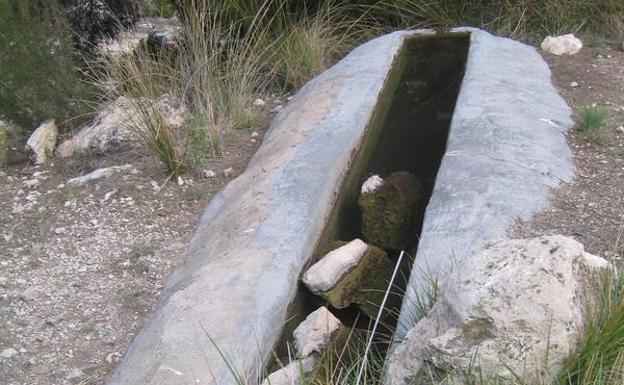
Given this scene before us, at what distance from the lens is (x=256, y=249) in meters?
3.35

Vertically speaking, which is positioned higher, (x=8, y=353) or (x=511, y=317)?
(x=511, y=317)

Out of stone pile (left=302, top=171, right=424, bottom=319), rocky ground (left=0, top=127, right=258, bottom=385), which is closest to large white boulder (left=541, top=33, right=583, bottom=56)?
stone pile (left=302, top=171, right=424, bottom=319)

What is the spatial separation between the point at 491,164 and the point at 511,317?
1.68 metres

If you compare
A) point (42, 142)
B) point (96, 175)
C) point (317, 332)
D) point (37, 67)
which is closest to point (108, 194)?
point (96, 175)

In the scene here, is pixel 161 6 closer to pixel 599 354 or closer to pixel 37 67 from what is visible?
pixel 37 67

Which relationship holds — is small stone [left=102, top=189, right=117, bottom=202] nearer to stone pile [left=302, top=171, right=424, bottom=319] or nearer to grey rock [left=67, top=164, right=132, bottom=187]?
grey rock [left=67, top=164, right=132, bottom=187]

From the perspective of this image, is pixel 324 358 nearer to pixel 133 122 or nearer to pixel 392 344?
pixel 392 344

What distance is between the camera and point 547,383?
2111 millimetres

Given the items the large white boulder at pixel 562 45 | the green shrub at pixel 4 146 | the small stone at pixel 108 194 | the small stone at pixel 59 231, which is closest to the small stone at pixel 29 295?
the small stone at pixel 59 231

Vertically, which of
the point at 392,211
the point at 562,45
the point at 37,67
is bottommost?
the point at 562,45

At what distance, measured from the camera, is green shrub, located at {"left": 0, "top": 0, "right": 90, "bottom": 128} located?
475 cm

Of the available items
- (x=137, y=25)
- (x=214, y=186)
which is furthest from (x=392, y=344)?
(x=137, y=25)

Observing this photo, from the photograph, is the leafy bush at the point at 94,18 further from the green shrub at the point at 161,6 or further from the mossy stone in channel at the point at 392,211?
the mossy stone in channel at the point at 392,211

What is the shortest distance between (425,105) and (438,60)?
0.75m
